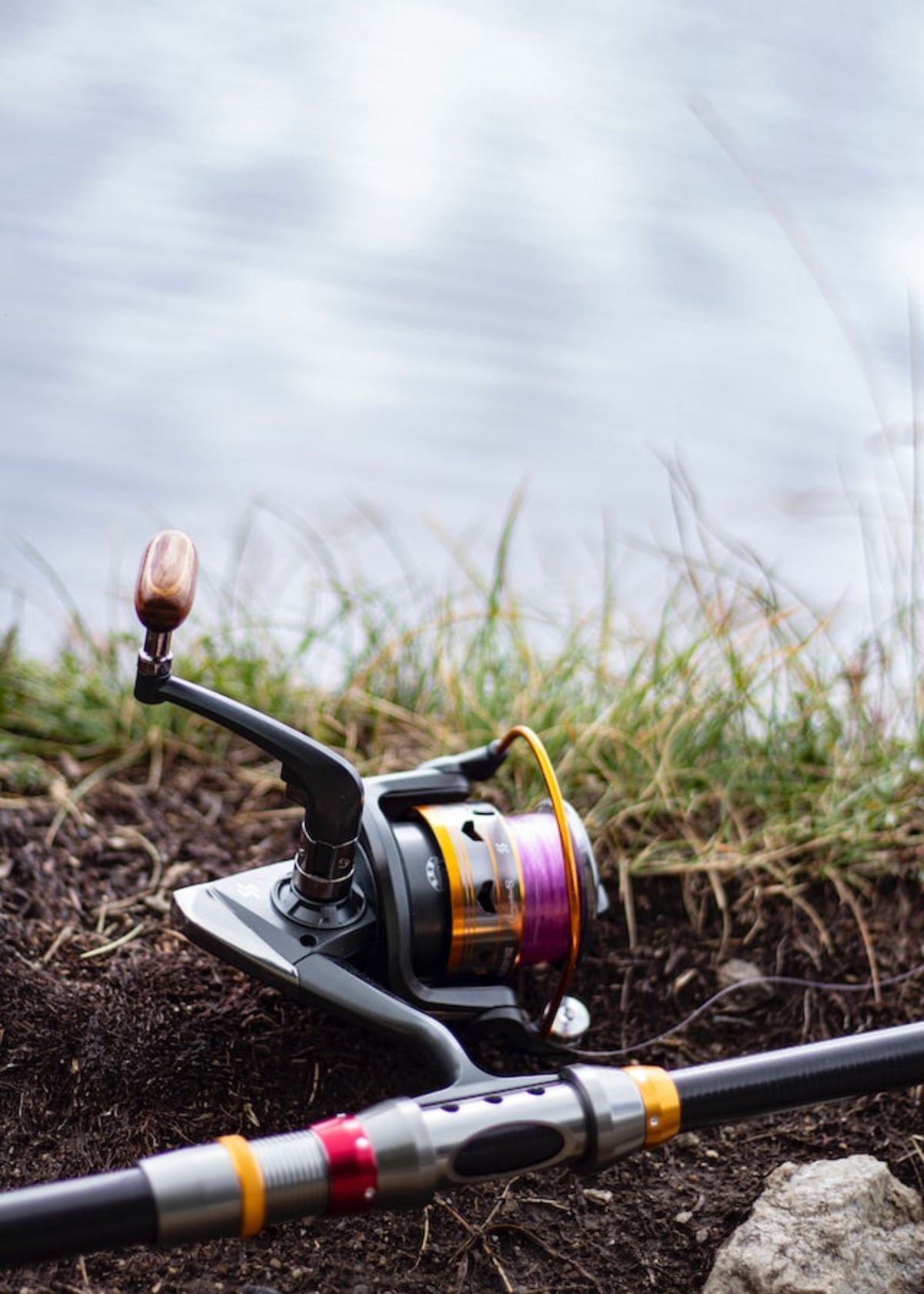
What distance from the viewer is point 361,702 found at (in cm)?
295

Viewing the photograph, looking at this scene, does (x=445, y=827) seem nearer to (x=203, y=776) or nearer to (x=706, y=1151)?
(x=706, y=1151)

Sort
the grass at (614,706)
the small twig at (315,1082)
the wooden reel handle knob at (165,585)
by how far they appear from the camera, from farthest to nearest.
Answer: the grass at (614,706)
the small twig at (315,1082)
the wooden reel handle knob at (165,585)

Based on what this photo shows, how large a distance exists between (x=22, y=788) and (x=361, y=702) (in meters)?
0.68

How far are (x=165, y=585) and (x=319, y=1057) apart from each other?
2.37ft

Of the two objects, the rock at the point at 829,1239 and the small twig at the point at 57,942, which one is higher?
the rock at the point at 829,1239

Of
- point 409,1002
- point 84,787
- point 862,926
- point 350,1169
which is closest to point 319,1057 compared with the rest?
point 409,1002

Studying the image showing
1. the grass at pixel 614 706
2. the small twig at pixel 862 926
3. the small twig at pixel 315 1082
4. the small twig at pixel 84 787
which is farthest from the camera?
the grass at pixel 614 706

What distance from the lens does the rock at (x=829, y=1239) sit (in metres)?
1.74

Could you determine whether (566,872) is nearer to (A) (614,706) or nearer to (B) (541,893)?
(B) (541,893)

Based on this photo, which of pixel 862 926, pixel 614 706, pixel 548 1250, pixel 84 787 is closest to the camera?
pixel 548 1250

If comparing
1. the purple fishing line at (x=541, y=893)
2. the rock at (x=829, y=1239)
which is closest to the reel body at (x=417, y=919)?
the purple fishing line at (x=541, y=893)

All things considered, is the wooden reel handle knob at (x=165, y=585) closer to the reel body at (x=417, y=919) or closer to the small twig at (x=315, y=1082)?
the reel body at (x=417, y=919)

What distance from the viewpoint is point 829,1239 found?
1.78 m

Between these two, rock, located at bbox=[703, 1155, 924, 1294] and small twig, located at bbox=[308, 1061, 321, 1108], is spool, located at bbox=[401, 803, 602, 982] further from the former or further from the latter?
rock, located at bbox=[703, 1155, 924, 1294]
